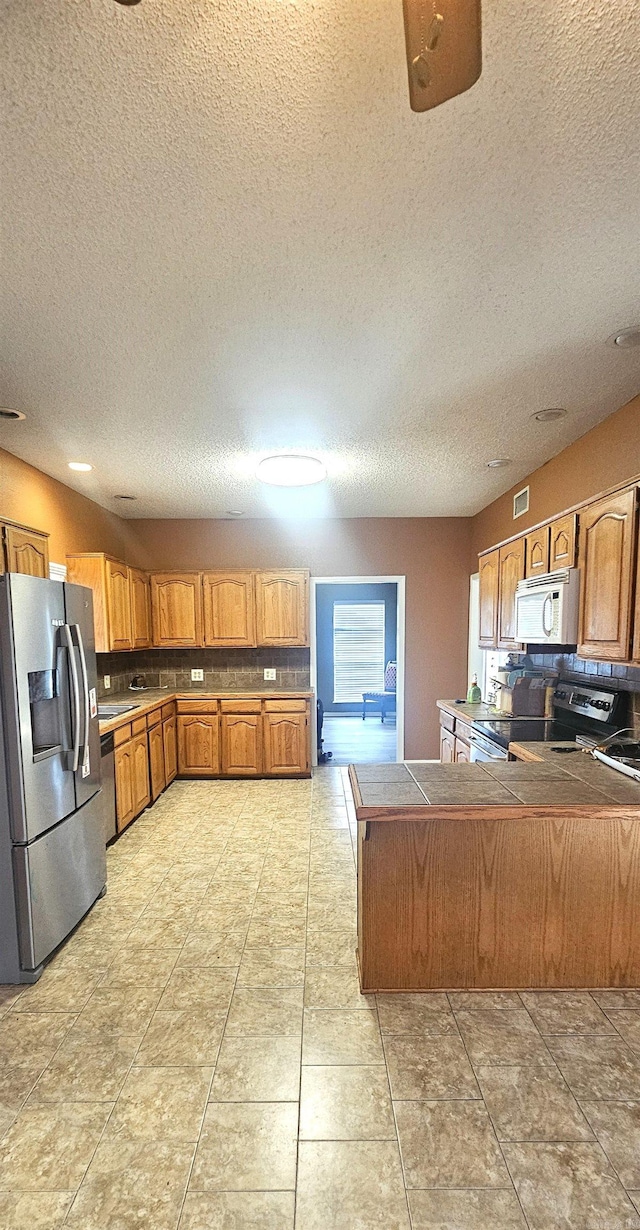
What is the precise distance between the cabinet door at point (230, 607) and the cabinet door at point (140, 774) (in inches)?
52.1

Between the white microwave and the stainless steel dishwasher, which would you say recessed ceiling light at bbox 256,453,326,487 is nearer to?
the white microwave

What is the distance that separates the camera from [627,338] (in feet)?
6.30

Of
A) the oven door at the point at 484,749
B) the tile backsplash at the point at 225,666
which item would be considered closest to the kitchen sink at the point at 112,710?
the tile backsplash at the point at 225,666

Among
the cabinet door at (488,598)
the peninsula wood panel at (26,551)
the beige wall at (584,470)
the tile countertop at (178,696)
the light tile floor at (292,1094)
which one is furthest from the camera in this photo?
the tile countertop at (178,696)

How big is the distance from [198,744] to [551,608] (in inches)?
135

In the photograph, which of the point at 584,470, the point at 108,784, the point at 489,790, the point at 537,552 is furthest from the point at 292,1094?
the point at 584,470

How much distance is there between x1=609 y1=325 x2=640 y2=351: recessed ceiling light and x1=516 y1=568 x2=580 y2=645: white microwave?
1.03 m

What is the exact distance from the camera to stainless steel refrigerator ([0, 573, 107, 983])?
2098 mm

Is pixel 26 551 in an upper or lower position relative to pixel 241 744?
upper

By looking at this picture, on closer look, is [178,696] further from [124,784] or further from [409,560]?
[409,560]

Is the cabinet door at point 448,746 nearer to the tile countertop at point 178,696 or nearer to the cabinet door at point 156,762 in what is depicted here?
the tile countertop at point 178,696

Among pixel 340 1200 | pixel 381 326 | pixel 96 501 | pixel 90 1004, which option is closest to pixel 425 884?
pixel 340 1200

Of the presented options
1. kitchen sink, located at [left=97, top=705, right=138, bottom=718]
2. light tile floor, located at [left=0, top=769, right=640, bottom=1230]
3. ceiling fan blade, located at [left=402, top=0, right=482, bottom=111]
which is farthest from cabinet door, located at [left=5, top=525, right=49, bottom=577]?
ceiling fan blade, located at [left=402, top=0, right=482, bottom=111]

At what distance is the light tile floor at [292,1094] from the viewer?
126 centimetres
